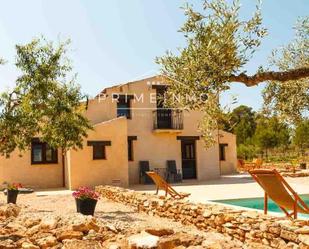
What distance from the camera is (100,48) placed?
46.2 feet

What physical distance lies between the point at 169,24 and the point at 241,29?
10.6 feet

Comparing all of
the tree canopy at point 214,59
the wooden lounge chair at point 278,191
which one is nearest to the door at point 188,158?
the tree canopy at point 214,59

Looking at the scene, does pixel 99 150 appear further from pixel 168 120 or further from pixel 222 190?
pixel 222 190

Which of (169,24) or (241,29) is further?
(169,24)

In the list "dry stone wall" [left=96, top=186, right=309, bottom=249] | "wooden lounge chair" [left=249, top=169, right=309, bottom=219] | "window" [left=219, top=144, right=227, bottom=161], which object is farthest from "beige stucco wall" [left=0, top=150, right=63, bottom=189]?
"wooden lounge chair" [left=249, top=169, right=309, bottom=219]

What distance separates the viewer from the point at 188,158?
79.5ft

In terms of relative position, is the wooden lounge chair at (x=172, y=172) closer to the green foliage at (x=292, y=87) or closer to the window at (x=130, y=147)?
the window at (x=130, y=147)

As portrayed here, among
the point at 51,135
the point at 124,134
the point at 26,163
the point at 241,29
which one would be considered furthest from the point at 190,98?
the point at 26,163

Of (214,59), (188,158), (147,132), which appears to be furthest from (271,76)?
(188,158)

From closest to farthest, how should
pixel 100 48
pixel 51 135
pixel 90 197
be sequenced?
pixel 90 197, pixel 51 135, pixel 100 48

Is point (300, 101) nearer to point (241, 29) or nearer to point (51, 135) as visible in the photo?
point (241, 29)

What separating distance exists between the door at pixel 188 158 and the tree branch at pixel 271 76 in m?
17.3

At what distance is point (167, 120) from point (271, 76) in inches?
680

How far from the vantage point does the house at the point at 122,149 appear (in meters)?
20.1
